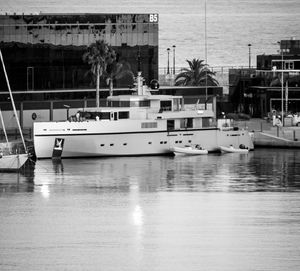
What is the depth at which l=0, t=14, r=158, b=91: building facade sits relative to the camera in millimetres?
71000

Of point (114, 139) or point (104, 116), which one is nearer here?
point (104, 116)

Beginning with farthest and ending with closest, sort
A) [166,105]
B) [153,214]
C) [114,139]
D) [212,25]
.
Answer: [212,25] < [166,105] < [114,139] < [153,214]

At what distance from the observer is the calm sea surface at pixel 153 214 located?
122 feet

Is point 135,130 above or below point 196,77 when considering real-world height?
below

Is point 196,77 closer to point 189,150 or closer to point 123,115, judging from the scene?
point 189,150

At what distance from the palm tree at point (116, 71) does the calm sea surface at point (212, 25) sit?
5509 centimetres

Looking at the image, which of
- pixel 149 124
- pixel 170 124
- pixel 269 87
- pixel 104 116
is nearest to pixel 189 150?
pixel 170 124

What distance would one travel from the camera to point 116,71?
70.4 metres

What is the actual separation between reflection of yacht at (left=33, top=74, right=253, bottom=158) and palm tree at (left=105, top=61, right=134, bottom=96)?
7407 mm

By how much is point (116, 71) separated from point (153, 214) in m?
26.8

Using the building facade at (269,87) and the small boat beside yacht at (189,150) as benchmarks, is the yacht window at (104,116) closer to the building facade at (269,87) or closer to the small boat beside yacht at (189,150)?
the small boat beside yacht at (189,150)

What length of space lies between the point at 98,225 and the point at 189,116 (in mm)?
19362

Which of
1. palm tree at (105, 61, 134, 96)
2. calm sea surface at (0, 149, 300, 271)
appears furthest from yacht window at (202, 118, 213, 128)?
palm tree at (105, 61, 134, 96)

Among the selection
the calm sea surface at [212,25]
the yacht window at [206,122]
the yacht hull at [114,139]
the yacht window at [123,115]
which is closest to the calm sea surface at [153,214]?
the yacht hull at [114,139]
